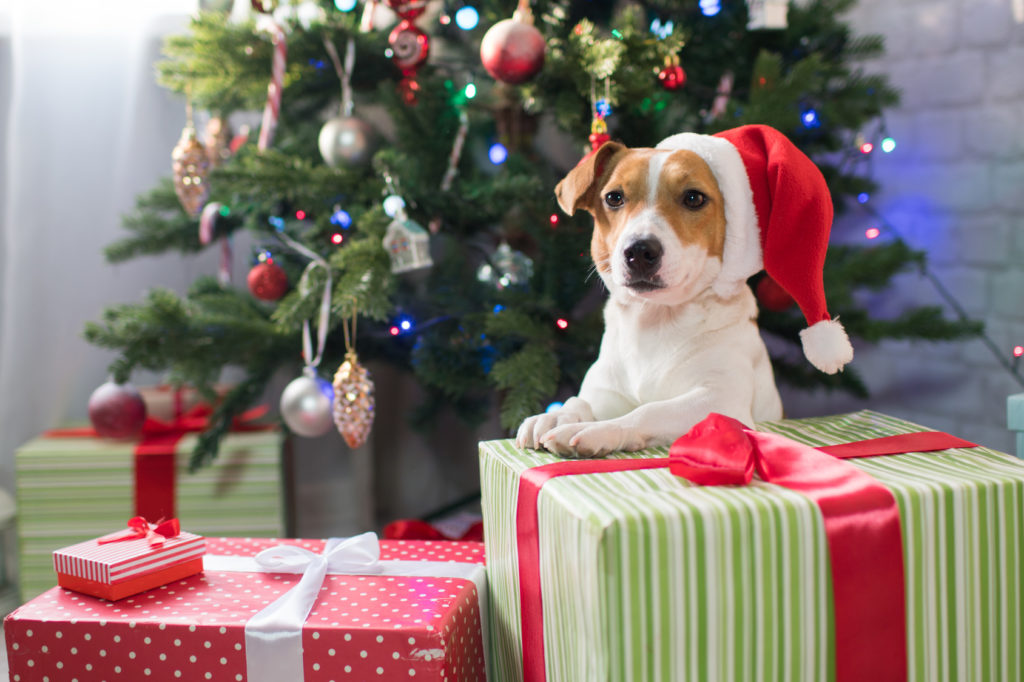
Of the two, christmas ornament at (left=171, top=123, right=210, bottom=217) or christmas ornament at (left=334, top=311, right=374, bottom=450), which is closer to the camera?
christmas ornament at (left=334, top=311, right=374, bottom=450)

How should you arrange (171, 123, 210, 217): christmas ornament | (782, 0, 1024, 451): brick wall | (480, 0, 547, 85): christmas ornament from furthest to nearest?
→ (782, 0, 1024, 451): brick wall → (171, 123, 210, 217): christmas ornament → (480, 0, 547, 85): christmas ornament

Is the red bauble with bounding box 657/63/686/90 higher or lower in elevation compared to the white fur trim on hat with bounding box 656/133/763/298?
higher

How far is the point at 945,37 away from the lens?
1617mm

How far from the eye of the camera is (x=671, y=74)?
1202 mm

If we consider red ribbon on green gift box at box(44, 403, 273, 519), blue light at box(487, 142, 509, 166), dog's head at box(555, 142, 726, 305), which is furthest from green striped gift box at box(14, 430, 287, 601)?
dog's head at box(555, 142, 726, 305)

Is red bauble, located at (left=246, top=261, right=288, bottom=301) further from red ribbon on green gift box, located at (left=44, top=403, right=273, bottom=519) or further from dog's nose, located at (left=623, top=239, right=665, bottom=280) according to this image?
dog's nose, located at (left=623, top=239, right=665, bottom=280)

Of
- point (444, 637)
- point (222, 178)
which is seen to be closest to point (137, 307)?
point (222, 178)

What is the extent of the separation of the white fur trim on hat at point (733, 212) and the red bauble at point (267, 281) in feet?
2.58

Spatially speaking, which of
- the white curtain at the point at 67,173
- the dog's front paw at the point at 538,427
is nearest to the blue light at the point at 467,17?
the white curtain at the point at 67,173

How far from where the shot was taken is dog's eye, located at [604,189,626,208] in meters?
0.87

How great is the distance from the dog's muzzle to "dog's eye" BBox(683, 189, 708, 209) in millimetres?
64

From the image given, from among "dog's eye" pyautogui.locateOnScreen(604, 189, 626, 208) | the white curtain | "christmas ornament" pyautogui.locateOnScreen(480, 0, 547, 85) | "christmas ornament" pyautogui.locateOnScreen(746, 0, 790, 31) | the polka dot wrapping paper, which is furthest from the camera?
the white curtain

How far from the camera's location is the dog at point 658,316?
0.82m

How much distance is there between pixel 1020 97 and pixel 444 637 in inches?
55.7
